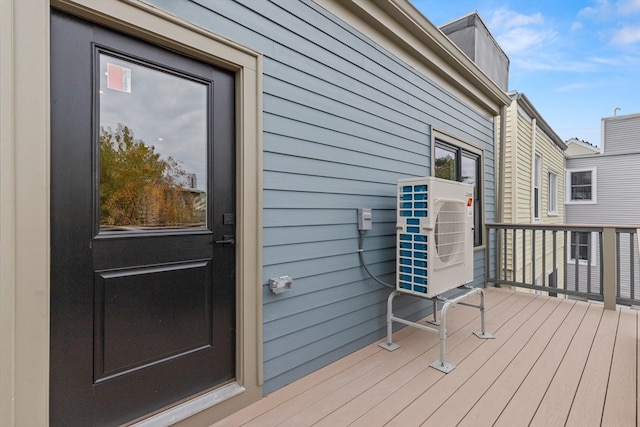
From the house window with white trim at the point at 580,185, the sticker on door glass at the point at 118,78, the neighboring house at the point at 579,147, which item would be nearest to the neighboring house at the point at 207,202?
the sticker on door glass at the point at 118,78

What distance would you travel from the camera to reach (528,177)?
6.58 m

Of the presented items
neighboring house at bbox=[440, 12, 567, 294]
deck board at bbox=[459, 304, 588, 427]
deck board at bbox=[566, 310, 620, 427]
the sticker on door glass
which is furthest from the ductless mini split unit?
neighboring house at bbox=[440, 12, 567, 294]

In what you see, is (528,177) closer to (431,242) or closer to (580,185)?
(431,242)

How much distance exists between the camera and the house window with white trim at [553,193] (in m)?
9.20

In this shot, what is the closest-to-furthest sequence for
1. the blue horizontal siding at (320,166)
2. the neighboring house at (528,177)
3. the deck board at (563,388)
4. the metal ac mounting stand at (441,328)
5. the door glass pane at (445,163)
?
the deck board at (563,388) < the blue horizontal siding at (320,166) < the metal ac mounting stand at (441,328) < the door glass pane at (445,163) < the neighboring house at (528,177)

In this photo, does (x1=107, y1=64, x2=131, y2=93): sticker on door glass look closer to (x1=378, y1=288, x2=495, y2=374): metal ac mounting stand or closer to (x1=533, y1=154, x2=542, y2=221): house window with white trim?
(x1=378, y1=288, x2=495, y2=374): metal ac mounting stand

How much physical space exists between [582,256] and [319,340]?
12.6m

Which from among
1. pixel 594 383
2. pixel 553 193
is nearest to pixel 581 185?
pixel 553 193

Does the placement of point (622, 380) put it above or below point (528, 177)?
below

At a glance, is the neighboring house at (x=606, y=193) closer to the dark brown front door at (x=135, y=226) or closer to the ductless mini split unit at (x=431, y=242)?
the ductless mini split unit at (x=431, y=242)

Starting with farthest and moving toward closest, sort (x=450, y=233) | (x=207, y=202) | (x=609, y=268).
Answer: (x=609, y=268), (x=450, y=233), (x=207, y=202)

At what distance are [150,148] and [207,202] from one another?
39 centimetres

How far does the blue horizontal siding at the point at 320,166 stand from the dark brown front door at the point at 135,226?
28 centimetres

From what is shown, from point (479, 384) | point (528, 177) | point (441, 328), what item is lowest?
point (479, 384)
